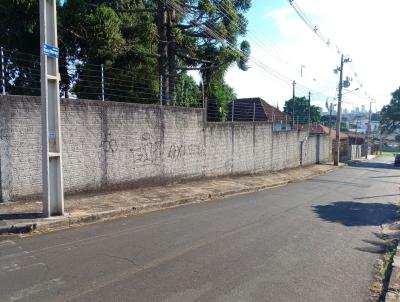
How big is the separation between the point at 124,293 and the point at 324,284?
8.73 feet

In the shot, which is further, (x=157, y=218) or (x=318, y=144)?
(x=318, y=144)

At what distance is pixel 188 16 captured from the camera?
17.8 m

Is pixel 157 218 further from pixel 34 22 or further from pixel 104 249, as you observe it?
pixel 34 22

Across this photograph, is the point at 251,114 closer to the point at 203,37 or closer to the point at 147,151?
the point at 203,37

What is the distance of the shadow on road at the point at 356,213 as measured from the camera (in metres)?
10.4

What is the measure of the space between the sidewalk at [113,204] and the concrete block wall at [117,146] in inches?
17.3

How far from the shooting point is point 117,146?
39.1ft

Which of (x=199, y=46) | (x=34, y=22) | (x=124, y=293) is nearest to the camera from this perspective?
(x=124, y=293)

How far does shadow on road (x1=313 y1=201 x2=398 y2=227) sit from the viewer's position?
34.1 feet

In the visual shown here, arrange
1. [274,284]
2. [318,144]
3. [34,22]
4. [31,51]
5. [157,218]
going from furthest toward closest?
[318,144] < [31,51] < [34,22] < [157,218] < [274,284]

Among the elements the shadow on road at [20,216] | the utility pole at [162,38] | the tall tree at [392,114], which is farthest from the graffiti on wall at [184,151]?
the tall tree at [392,114]

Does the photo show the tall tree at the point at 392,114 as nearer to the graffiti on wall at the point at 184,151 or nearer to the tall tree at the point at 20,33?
the graffiti on wall at the point at 184,151

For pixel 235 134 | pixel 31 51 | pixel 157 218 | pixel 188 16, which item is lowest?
pixel 157 218

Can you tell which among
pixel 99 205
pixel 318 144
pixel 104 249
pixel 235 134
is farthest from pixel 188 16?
pixel 318 144
